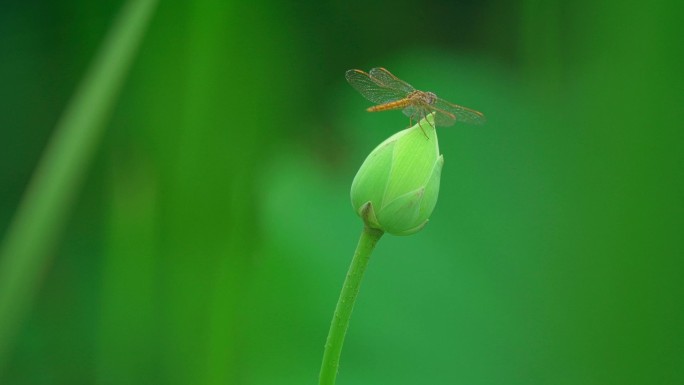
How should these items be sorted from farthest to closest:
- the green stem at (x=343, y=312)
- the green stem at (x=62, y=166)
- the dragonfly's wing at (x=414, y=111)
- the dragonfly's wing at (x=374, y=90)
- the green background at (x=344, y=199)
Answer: the green background at (x=344, y=199)
the dragonfly's wing at (x=374, y=90)
the dragonfly's wing at (x=414, y=111)
the green stem at (x=62, y=166)
the green stem at (x=343, y=312)

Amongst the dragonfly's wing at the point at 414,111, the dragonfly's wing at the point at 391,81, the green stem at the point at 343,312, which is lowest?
the green stem at the point at 343,312

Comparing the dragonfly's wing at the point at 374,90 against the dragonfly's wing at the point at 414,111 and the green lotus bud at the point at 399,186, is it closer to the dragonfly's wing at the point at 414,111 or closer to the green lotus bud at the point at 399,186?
the dragonfly's wing at the point at 414,111

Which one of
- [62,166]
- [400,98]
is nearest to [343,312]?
[62,166]

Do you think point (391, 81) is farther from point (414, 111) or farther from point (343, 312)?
point (343, 312)

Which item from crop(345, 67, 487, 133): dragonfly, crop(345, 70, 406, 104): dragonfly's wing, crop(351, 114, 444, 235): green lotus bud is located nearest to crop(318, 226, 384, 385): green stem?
crop(351, 114, 444, 235): green lotus bud

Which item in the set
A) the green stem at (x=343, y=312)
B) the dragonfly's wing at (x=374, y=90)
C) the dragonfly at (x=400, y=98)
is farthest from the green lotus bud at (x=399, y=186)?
the dragonfly's wing at (x=374, y=90)
